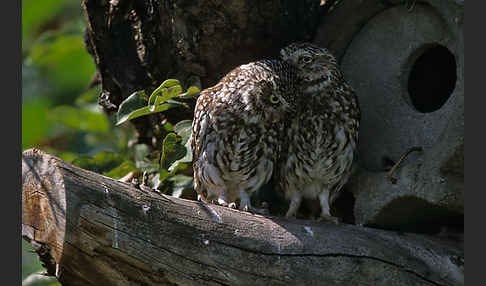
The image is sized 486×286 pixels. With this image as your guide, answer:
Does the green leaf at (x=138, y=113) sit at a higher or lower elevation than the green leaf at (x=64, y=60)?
lower

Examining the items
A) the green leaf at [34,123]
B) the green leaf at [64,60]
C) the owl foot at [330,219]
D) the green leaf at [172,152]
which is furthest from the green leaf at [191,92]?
the green leaf at [34,123]

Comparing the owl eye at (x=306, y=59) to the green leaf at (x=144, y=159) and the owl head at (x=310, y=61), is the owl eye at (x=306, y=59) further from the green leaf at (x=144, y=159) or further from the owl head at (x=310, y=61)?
the green leaf at (x=144, y=159)

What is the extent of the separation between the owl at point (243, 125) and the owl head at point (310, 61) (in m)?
0.06

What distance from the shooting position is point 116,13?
391cm

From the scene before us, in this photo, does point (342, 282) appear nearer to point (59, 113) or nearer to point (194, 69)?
point (194, 69)

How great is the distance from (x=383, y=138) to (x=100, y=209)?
176cm

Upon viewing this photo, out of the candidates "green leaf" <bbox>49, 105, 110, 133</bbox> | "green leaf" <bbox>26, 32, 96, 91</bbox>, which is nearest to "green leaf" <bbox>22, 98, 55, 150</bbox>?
"green leaf" <bbox>26, 32, 96, 91</bbox>

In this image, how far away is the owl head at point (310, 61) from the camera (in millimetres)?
3594

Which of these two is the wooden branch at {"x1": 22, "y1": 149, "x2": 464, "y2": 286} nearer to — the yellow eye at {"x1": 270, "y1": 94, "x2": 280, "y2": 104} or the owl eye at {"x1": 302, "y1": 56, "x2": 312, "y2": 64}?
the yellow eye at {"x1": 270, "y1": 94, "x2": 280, "y2": 104}

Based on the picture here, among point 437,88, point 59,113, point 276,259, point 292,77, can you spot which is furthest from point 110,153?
point 437,88

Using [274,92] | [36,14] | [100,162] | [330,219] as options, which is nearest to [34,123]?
[36,14]

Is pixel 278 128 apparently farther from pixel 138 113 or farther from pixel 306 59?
pixel 138 113

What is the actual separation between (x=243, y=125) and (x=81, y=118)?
176 cm

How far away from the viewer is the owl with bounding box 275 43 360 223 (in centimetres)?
356
